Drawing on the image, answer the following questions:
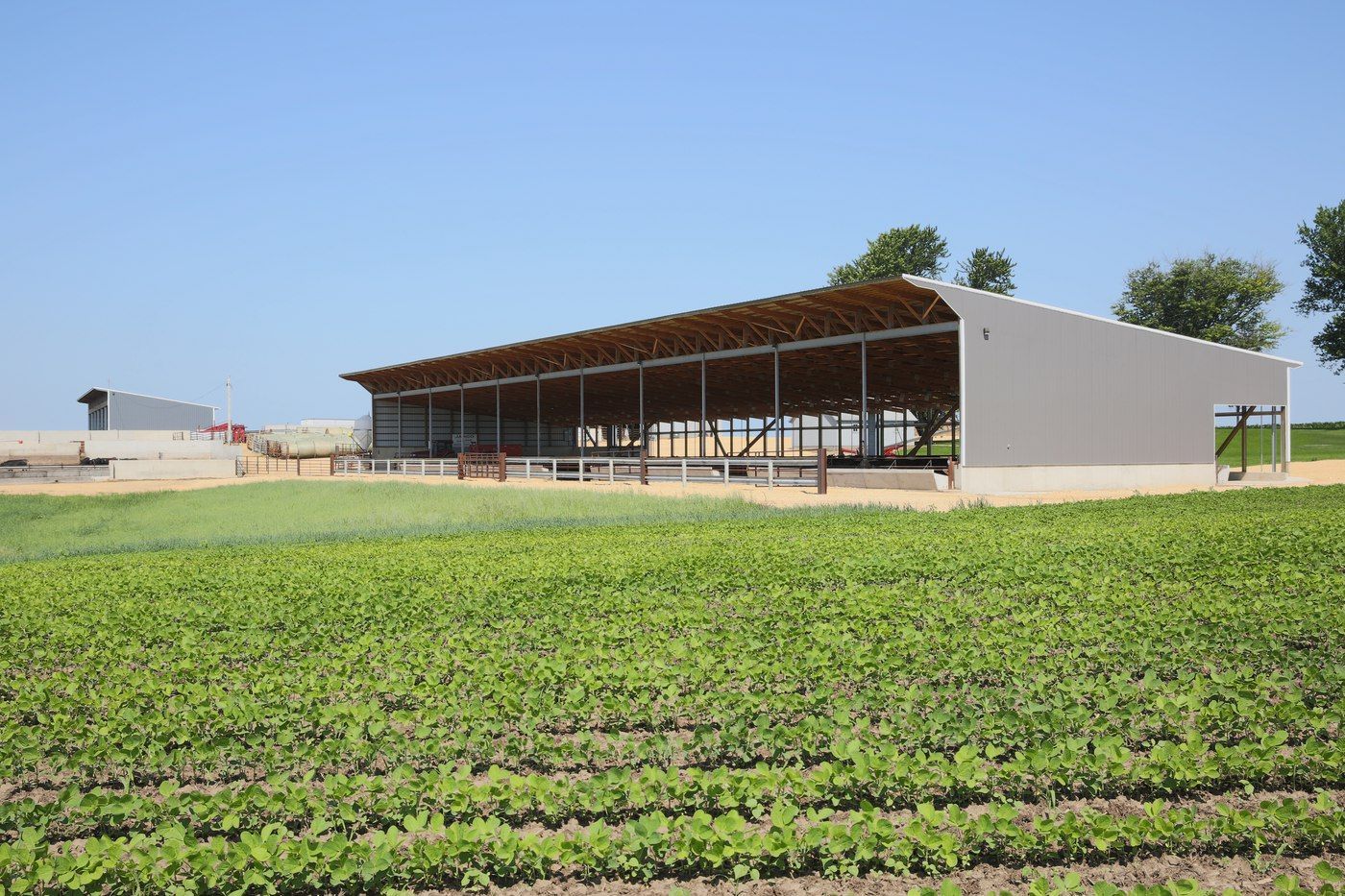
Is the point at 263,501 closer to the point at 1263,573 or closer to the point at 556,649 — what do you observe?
the point at 556,649

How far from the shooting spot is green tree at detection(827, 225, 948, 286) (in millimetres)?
71688

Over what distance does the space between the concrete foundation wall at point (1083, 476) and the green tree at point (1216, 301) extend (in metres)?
43.2

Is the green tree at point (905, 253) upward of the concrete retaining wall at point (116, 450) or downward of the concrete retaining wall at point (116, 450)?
upward

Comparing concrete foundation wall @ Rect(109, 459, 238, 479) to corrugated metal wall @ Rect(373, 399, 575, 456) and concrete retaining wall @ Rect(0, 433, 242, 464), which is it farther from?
corrugated metal wall @ Rect(373, 399, 575, 456)

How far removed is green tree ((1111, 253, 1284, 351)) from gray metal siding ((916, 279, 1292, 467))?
40800 millimetres

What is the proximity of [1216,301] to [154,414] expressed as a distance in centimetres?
7435

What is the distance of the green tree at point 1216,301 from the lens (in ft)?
230

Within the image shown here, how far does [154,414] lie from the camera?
6931 cm

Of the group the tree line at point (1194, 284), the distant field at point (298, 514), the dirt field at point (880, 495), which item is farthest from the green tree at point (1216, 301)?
the distant field at point (298, 514)

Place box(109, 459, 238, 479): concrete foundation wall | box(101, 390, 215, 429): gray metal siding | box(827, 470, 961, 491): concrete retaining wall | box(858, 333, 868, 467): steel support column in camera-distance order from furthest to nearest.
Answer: box(101, 390, 215, 429): gray metal siding, box(109, 459, 238, 479): concrete foundation wall, box(858, 333, 868, 467): steel support column, box(827, 470, 961, 491): concrete retaining wall

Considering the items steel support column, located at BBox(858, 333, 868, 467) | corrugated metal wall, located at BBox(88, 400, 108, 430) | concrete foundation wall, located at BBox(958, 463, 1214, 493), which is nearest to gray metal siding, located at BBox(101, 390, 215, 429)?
corrugated metal wall, located at BBox(88, 400, 108, 430)

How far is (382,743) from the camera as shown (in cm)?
488

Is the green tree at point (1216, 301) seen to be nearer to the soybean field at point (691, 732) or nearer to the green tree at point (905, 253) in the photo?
the green tree at point (905, 253)

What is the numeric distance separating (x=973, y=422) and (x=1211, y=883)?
2202cm
